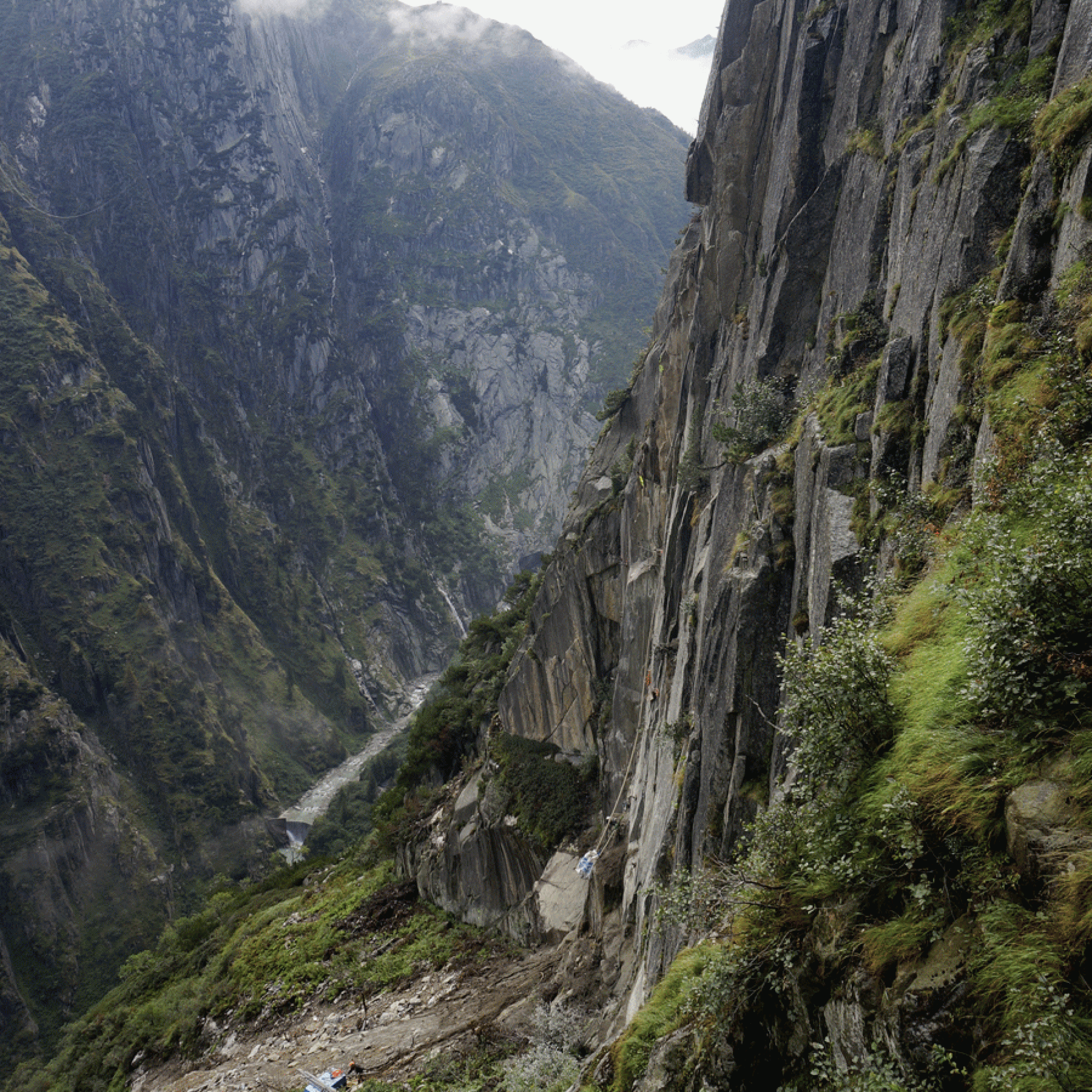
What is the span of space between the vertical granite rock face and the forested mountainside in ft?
374

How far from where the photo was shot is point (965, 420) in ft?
24.5

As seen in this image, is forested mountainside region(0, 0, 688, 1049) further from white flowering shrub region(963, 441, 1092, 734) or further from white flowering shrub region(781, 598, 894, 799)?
white flowering shrub region(963, 441, 1092, 734)

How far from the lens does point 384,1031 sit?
20.5 metres

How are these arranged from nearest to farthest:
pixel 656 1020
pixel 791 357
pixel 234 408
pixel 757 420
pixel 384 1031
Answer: pixel 656 1020, pixel 757 420, pixel 791 357, pixel 384 1031, pixel 234 408

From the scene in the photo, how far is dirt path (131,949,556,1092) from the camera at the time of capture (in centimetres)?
1827

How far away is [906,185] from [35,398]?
168 m

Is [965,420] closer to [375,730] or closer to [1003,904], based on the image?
[1003,904]

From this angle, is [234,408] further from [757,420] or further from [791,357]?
[757,420]

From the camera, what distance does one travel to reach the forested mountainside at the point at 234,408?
127000mm

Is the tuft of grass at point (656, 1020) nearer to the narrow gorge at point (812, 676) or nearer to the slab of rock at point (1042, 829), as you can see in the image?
the narrow gorge at point (812, 676)

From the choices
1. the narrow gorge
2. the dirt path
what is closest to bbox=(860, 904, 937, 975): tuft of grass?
the narrow gorge

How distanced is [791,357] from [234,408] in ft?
623

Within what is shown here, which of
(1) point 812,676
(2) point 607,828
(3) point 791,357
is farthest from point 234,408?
(1) point 812,676

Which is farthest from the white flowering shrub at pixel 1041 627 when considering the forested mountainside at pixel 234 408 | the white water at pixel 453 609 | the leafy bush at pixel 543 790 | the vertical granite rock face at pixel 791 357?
the white water at pixel 453 609
